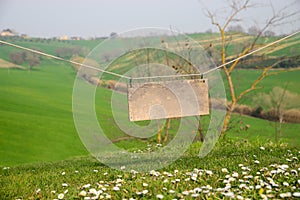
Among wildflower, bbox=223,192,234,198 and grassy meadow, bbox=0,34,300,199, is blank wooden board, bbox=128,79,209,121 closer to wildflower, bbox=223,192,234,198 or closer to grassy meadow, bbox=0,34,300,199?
grassy meadow, bbox=0,34,300,199

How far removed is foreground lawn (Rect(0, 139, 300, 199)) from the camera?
3.47 metres

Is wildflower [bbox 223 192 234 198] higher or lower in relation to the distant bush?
lower

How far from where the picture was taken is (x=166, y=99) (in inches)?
185

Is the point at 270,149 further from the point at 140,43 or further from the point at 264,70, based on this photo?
the point at 264,70

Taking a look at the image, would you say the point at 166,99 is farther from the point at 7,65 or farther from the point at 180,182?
the point at 7,65

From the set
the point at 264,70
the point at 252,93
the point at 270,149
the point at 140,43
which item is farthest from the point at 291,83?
the point at 270,149

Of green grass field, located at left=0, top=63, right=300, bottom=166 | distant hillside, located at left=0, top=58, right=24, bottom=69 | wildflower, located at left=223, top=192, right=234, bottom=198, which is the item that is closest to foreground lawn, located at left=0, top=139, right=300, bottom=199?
wildflower, located at left=223, top=192, right=234, bottom=198

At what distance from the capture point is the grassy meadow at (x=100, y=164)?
372cm

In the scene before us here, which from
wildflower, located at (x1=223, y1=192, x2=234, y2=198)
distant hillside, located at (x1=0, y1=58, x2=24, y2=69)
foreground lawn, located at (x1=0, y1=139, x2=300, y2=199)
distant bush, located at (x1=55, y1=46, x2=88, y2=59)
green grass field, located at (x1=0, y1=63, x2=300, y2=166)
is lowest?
green grass field, located at (x1=0, y1=63, x2=300, y2=166)

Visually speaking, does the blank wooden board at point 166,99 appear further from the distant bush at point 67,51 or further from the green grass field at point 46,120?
the distant bush at point 67,51

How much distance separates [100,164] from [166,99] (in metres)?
2.20

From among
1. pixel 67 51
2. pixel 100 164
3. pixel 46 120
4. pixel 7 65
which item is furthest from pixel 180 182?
pixel 7 65

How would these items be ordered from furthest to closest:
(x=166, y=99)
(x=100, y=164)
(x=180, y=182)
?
(x=100, y=164)
(x=166, y=99)
(x=180, y=182)

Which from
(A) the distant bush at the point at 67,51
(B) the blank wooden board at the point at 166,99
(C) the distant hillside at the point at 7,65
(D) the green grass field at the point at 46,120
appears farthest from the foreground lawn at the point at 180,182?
(C) the distant hillside at the point at 7,65
